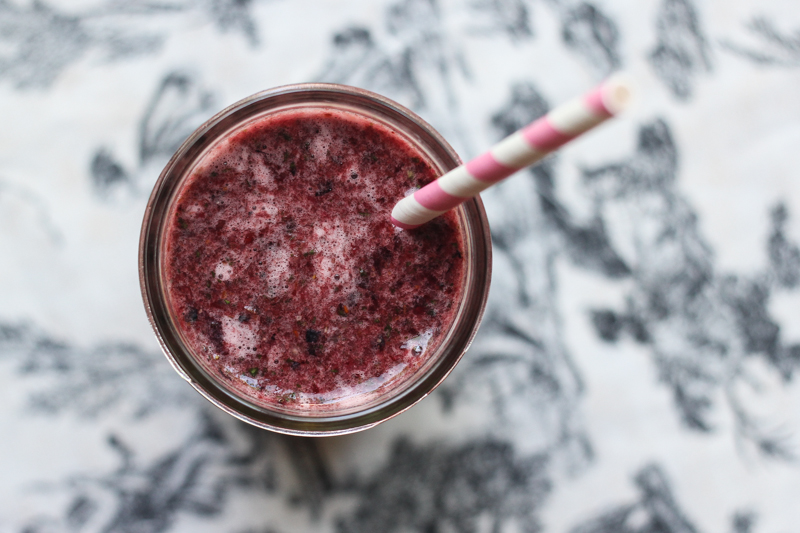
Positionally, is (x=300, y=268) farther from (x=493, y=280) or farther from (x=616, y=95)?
(x=616, y=95)

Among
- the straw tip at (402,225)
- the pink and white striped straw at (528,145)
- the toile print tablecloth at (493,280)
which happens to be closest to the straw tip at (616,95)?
the pink and white striped straw at (528,145)

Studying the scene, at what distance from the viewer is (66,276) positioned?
118 cm

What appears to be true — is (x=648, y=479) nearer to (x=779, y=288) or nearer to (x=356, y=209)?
(x=779, y=288)

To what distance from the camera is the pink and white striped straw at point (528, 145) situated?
491mm

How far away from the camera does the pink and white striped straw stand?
1.61 ft

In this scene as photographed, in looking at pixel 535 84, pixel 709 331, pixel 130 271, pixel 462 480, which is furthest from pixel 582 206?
pixel 130 271

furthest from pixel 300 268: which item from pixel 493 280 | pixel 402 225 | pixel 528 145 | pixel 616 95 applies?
pixel 616 95

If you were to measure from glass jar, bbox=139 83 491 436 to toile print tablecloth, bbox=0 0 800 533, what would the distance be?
20 cm

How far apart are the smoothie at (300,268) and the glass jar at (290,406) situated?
18 millimetres

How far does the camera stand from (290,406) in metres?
1.04

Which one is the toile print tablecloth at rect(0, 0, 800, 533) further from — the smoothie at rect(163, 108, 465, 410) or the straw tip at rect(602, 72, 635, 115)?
the straw tip at rect(602, 72, 635, 115)

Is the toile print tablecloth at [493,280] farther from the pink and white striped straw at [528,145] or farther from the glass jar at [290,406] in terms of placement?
the pink and white striped straw at [528,145]

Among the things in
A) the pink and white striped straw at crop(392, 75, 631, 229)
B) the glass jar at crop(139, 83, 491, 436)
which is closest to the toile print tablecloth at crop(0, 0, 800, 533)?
the glass jar at crop(139, 83, 491, 436)

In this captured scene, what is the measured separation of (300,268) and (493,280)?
41 centimetres
